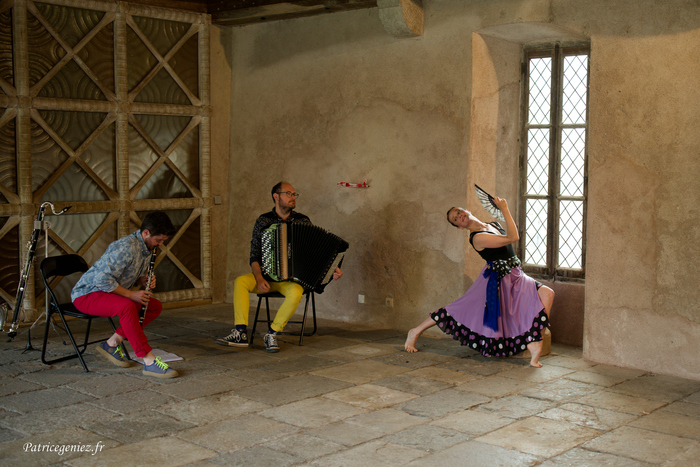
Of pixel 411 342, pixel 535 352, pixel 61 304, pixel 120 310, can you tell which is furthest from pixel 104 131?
A: pixel 535 352

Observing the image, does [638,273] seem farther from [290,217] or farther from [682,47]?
[290,217]

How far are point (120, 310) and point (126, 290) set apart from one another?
0.14 meters

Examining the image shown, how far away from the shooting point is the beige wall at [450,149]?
4852 millimetres

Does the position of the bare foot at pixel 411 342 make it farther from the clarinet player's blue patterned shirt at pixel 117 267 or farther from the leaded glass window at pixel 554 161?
the clarinet player's blue patterned shirt at pixel 117 267

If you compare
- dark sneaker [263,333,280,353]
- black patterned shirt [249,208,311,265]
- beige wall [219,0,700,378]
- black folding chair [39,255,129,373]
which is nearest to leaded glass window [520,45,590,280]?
beige wall [219,0,700,378]

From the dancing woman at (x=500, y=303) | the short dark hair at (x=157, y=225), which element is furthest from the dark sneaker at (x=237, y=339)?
the dancing woman at (x=500, y=303)

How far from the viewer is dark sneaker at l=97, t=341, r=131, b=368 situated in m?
5.02

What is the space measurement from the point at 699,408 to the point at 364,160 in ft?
11.5

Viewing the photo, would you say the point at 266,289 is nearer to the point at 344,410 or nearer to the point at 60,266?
the point at 60,266

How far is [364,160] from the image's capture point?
21.6 ft

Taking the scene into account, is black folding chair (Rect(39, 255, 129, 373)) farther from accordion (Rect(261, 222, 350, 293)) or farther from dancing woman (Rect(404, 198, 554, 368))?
dancing woman (Rect(404, 198, 554, 368))

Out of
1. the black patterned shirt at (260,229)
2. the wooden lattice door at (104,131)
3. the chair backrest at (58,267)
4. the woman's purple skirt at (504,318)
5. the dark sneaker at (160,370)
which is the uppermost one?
the wooden lattice door at (104,131)

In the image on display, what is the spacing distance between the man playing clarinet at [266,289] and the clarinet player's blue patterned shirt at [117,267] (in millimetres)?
949

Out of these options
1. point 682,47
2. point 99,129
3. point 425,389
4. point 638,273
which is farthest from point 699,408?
point 99,129
